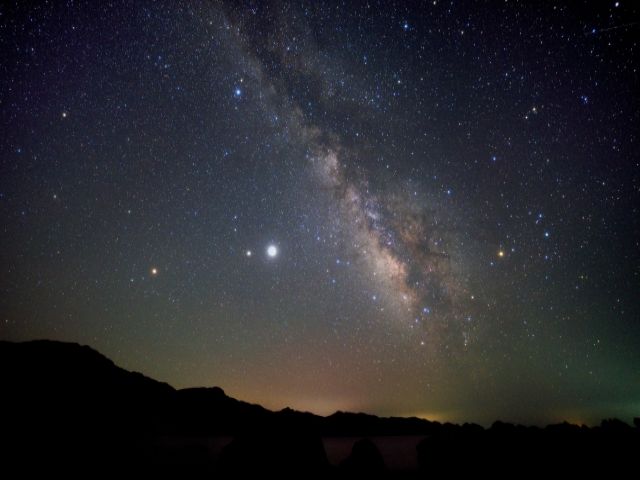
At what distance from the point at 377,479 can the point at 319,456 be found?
141 inches

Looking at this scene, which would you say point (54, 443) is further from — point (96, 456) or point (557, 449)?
point (557, 449)

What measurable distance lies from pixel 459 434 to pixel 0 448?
20525 mm

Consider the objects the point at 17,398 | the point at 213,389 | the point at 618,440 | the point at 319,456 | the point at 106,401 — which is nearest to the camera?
the point at 319,456

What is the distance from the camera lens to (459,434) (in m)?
17.6

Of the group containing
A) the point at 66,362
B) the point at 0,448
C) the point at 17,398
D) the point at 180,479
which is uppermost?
the point at 66,362

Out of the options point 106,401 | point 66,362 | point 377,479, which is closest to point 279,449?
point 377,479

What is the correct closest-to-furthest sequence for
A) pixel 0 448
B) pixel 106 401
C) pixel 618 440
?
pixel 0 448 < pixel 618 440 < pixel 106 401

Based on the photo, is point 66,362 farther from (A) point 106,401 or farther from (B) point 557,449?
(B) point 557,449

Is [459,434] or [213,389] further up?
[213,389]

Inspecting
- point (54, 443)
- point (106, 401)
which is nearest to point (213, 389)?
point (106, 401)

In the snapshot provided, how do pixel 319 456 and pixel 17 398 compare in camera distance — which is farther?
pixel 17 398

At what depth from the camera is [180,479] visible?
47.9ft

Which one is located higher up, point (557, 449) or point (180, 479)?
point (557, 449)

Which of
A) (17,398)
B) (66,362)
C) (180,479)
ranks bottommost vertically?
(180,479)
